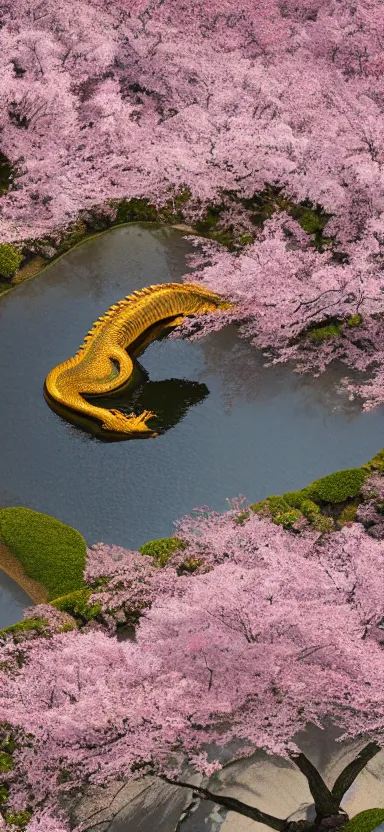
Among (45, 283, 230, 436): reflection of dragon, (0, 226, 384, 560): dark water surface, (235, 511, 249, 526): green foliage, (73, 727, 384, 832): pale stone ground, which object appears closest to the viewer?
(73, 727, 384, 832): pale stone ground

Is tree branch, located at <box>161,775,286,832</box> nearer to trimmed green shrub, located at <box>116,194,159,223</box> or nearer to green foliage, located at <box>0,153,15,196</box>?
trimmed green shrub, located at <box>116,194,159,223</box>

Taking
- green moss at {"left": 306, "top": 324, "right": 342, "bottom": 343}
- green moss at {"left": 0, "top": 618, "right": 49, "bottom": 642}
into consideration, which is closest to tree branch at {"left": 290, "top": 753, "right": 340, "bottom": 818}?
green moss at {"left": 0, "top": 618, "right": 49, "bottom": 642}

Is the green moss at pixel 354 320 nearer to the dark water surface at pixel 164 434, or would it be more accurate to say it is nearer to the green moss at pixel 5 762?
the dark water surface at pixel 164 434

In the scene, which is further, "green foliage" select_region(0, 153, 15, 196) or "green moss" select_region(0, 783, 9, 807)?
"green foliage" select_region(0, 153, 15, 196)

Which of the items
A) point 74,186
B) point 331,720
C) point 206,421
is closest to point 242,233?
point 74,186

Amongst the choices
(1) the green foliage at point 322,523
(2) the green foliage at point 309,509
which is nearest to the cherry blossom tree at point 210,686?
(1) the green foliage at point 322,523

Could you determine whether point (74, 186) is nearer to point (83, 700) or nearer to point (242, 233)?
point (242, 233)
